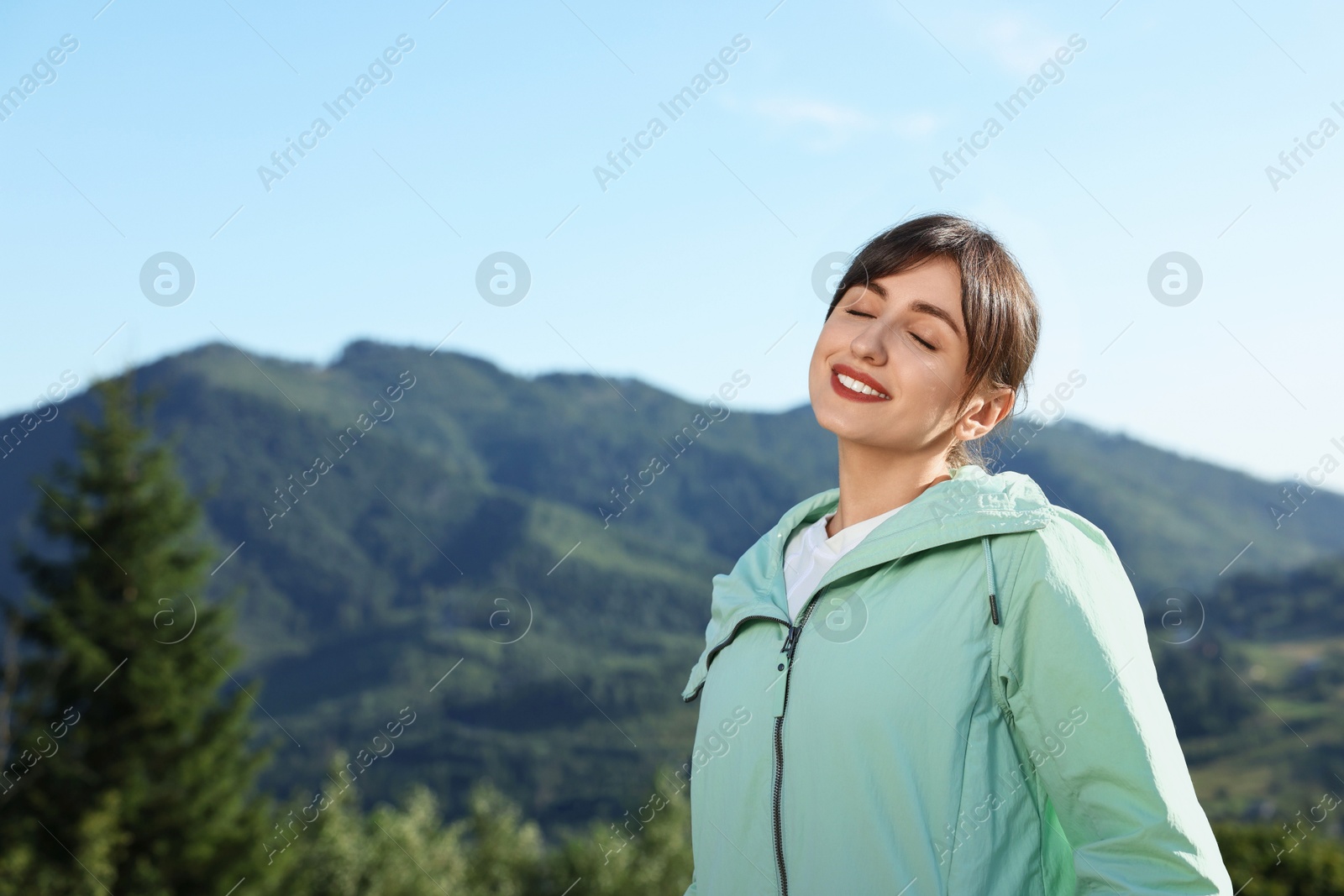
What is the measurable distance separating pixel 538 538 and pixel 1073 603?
175 m

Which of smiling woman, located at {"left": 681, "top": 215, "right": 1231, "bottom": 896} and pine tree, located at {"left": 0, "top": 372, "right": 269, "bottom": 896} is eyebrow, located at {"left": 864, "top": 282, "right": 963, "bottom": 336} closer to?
smiling woman, located at {"left": 681, "top": 215, "right": 1231, "bottom": 896}

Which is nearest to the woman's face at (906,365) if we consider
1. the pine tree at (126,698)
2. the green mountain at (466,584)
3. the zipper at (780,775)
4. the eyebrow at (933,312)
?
the eyebrow at (933,312)

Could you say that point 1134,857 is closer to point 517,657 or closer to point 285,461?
point 517,657

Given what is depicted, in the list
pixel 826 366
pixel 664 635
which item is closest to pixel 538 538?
pixel 664 635

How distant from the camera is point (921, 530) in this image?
174 centimetres

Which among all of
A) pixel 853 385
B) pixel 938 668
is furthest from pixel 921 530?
pixel 853 385

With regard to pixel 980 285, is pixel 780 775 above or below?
below

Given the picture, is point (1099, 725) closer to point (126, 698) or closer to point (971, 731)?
point (971, 731)

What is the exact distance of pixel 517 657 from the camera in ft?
470

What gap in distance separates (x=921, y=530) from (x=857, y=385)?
1.09 feet

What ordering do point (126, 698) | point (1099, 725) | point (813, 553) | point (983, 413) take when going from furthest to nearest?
1. point (126, 698)
2. point (813, 553)
3. point (983, 413)
4. point (1099, 725)

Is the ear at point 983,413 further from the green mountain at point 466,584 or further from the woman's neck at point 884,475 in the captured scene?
the green mountain at point 466,584

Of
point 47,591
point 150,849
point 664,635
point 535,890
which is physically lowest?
point 664,635

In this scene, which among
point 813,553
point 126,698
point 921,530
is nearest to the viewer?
point 921,530
